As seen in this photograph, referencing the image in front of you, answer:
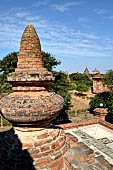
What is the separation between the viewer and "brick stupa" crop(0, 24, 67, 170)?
2.97 m

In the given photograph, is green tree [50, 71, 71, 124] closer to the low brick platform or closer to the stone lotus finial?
the low brick platform

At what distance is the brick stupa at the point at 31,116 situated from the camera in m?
2.97

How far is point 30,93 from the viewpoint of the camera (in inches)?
130

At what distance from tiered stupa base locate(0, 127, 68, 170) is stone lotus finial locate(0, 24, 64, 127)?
0.96ft

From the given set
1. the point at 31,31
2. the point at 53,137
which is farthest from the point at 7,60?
the point at 53,137

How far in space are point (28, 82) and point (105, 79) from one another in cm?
1339

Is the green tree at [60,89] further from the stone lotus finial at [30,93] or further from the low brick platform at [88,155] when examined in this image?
the stone lotus finial at [30,93]

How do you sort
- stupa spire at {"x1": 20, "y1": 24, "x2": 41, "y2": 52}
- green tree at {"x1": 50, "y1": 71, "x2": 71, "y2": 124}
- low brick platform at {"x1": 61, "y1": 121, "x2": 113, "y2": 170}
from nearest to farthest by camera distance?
low brick platform at {"x1": 61, "y1": 121, "x2": 113, "y2": 170} < stupa spire at {"x1": 20, "y1": 24, "x2": 41, "y2": 52} < green tree at {"x1": 50, "y1": 71, "x2": 71, "y2": 124}

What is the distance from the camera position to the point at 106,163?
343cm

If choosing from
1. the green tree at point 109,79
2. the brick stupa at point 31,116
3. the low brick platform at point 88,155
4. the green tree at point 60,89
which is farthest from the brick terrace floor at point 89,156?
the green tree at point 109,79

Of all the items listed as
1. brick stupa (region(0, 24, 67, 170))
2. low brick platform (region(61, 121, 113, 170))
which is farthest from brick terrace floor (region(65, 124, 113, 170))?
brick stupa (region(0, 24, 67, 170))

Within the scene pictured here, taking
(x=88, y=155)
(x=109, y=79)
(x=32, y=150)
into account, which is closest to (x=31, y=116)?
(x=32, y=150)

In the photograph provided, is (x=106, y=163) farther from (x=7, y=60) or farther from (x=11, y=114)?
(x=7, y=60)

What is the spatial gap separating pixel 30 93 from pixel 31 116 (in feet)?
1.97
